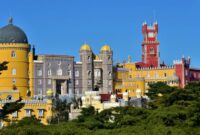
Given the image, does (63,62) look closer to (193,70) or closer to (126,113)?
(193,70)

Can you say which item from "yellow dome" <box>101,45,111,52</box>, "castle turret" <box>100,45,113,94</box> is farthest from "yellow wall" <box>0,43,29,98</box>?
"yellow dome" <box>101,45,111,52</box>

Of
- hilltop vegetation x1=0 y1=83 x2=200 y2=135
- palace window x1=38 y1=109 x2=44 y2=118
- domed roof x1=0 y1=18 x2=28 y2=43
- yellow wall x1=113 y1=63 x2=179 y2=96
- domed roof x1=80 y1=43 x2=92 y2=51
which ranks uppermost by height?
domed roof x1=0 y1=18 x2=28 y2=43

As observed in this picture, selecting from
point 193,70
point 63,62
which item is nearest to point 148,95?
point 63,62

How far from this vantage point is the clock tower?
107312 millimetres

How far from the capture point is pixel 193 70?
10619cm

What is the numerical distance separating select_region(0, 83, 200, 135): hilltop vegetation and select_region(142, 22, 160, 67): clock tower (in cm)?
4211

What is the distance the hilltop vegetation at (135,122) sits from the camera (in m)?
46.6

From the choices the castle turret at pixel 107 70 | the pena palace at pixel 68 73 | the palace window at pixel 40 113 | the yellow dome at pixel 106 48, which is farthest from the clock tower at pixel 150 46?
the palace window at pixel 40 113

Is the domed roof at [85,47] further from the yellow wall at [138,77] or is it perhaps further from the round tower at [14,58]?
the round tower at [14,58]

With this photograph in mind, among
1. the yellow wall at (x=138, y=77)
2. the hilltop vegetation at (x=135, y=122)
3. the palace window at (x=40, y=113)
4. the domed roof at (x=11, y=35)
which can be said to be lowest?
the hilltop vegetation at (x=135, y=122)

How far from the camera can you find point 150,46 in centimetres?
10731

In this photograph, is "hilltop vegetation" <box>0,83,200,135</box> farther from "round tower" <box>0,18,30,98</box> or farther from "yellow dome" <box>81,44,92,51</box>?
"yellow dome" <box>81,44,92,51</box>

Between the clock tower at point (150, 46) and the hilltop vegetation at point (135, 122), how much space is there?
42.1 meters

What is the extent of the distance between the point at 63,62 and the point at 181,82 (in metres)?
18.1
